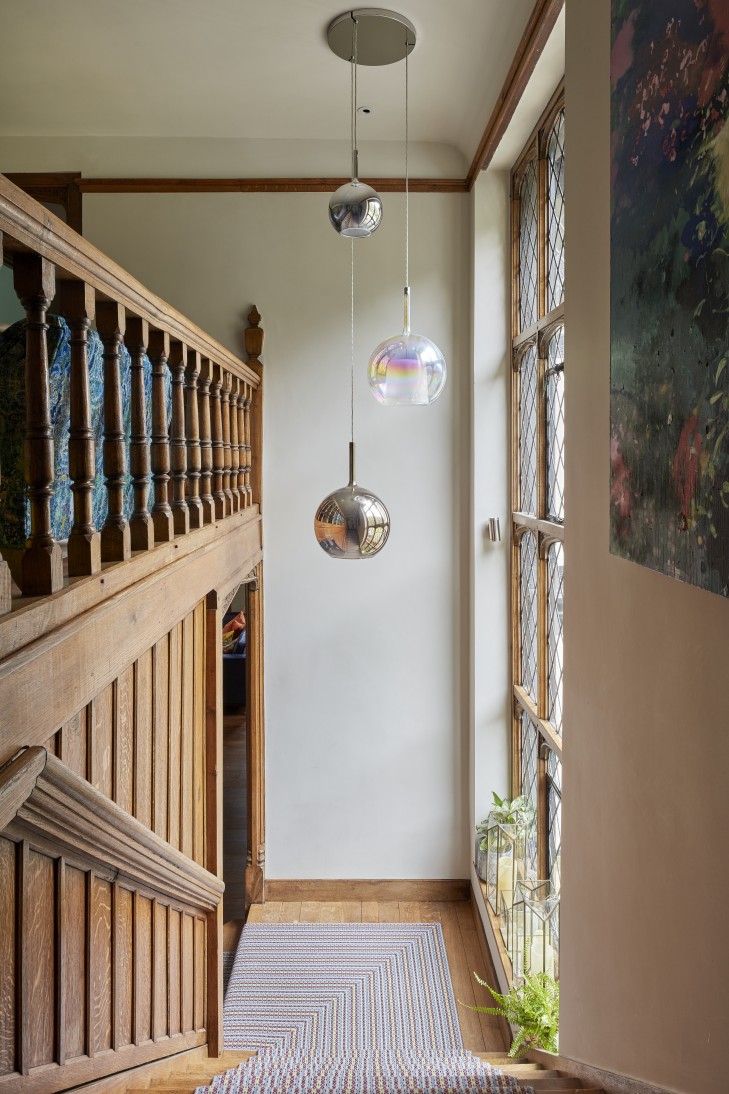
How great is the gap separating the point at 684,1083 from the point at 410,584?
3.29m

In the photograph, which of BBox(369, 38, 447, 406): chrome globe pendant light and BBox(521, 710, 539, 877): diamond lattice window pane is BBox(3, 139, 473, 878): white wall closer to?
BBox(521, 710, 539, 877): diamond lattice window pane

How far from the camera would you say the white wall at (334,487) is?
4.59 m

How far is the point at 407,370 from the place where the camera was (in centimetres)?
257

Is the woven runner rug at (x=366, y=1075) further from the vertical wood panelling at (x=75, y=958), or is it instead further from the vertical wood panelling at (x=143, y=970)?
the vertical wood panelling at (x=75, y=958)

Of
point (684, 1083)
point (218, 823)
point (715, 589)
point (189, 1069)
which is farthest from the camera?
point (218, 823)

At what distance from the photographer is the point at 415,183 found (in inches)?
179

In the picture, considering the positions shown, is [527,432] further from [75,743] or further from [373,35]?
[75,743]

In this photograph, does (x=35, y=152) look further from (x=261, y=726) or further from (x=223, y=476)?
(x=261, y=726)

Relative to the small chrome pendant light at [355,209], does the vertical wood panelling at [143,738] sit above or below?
below

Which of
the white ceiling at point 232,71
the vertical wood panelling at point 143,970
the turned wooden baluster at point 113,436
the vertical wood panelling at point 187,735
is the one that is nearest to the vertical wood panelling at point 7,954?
the turned wooden baluster at point 113,436

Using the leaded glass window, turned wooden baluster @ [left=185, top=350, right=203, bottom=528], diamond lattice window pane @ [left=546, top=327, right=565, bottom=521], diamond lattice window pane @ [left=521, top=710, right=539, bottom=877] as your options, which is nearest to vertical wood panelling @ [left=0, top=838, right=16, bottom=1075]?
turned wooden baluster @ [left=185, top=350, right=203, bottom=528]

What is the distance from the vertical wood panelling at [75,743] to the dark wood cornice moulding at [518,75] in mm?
2521

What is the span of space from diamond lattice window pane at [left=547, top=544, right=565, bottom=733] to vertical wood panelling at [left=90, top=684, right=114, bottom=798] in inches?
77.3

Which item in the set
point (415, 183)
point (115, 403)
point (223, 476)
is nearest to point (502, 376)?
point (415, 183)
